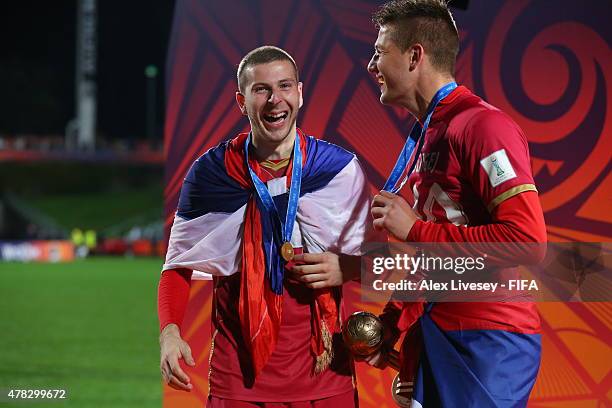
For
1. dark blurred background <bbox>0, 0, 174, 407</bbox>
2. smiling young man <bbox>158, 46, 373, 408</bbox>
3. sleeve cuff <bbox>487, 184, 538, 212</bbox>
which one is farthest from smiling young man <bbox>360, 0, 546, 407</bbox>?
dark blurred background <bbox>0, 0, 174, 407</bbox>

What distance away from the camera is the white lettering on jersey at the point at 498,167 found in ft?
7.52

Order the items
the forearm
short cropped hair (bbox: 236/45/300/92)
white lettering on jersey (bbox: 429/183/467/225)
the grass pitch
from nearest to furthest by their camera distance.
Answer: the forearm
white lettering on jersey (bbox: 429/183/467/225)
short cropped hair (bbox: 236/45/300/92)
the grass pitch

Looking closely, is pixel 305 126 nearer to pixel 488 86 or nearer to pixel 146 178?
pixel 488 86

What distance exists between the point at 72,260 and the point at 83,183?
15.6 metres

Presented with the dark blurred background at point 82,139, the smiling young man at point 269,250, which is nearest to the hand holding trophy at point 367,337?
the smiling young man at point 269,250

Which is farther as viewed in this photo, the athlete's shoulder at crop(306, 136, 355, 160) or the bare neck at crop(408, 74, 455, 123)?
the athlete's shoulder at crop(306, 136, 355, 160)

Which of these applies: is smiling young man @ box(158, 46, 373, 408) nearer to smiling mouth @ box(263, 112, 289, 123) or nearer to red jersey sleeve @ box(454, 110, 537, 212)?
smiling mouth @ box(263, 112, 289, 123)

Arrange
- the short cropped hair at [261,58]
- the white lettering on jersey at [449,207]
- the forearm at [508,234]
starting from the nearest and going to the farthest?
the forearm at [508,234], the white lettering on jersey at [449,207], the short cropped hair at [261,58]

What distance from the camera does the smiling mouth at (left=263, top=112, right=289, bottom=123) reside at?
2820 millimetres

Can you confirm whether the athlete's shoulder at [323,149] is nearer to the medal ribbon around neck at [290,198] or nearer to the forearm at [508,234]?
the medal ribbon around neck at [290,198]

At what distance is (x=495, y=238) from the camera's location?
2289 millimetres

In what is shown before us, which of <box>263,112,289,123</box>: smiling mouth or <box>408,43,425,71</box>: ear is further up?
<box>408,43,425,71</box>: ear

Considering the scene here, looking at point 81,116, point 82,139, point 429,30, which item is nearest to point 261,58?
point 429,30

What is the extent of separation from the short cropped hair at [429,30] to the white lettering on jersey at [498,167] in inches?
15.6
